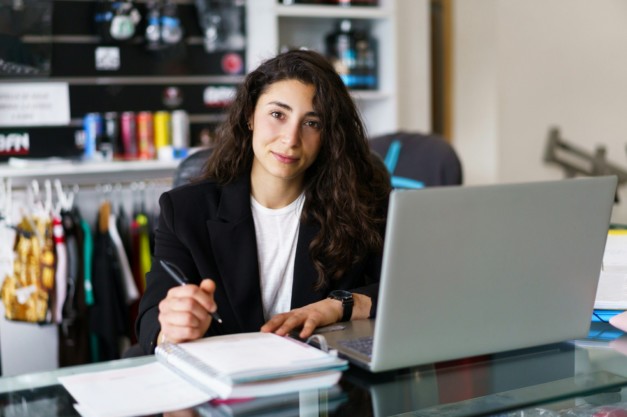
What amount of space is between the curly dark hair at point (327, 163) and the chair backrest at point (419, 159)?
103 cm

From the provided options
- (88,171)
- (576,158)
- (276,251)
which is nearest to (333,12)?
(88,171)

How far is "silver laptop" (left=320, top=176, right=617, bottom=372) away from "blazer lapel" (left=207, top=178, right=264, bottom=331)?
468 mm

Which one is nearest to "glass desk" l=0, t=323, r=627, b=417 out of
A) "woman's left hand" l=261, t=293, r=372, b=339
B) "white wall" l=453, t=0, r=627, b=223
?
"woman's left hand" l=261, t=293, r=372, b=339

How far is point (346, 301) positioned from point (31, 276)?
2164 mm

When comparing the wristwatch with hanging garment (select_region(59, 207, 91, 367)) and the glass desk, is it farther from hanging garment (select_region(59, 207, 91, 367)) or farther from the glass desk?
hanging garment (select_region(59, 207, 91, 367))

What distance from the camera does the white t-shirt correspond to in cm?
193

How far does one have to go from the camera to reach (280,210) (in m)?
1.99

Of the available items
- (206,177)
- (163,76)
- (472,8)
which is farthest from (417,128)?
(206,177)

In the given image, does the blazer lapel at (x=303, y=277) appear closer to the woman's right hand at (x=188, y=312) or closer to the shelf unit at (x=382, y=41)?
the woman's right hand at (x=188, y=312)

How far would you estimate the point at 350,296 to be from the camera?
1.71 m

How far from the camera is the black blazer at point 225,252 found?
1836mm

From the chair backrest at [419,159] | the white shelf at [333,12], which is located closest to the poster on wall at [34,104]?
the white shelf at [333,12]

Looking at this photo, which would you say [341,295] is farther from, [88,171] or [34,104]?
[34,104]

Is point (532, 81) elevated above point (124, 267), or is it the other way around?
point (532, 81)
